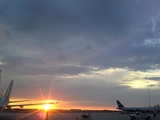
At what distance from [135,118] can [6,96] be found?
32.7 m

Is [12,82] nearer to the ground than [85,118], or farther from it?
farther from it

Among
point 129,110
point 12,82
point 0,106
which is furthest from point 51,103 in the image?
point 129,110

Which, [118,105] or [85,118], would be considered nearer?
[85,118]

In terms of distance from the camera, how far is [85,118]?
2053 inches

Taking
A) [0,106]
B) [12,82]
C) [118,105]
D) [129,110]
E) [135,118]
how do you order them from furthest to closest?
[118,105]
[129,110]
[135,118]
[12,82]
[0,106]

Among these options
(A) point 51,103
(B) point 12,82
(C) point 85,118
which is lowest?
(C) point 85,118

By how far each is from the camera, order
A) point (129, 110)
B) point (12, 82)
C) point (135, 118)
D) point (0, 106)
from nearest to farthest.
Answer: point (0, 106) < point (12, 82) < point (135, 118) < point (129, 110)

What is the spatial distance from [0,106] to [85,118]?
2271 cm

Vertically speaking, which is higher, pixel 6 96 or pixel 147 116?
pixel 6 96

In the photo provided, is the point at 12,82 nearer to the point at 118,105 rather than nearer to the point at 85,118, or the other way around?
the point at 85,118

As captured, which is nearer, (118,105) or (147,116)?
(147,116)

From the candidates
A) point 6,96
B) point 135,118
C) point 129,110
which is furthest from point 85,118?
point 129,110

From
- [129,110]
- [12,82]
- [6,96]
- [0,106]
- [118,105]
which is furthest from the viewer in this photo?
[118,105]

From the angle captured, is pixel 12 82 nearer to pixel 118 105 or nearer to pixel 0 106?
pixel 0 106
